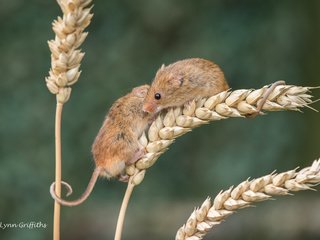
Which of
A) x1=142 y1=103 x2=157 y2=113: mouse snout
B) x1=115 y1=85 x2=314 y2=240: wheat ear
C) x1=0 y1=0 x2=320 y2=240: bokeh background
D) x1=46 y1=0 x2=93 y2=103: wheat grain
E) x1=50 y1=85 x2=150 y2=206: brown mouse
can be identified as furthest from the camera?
x1=0 y1=0 x2=320 y2=240: bokeh background

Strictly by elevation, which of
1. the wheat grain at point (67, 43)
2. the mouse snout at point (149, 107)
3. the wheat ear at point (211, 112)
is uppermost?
the mouse snout at point (149, 107)

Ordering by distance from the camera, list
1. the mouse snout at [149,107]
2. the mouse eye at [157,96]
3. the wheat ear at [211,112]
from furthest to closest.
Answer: the mouse eye at [157,96]
the mouse snout at [149,107]
the wheat ear at [211,112]

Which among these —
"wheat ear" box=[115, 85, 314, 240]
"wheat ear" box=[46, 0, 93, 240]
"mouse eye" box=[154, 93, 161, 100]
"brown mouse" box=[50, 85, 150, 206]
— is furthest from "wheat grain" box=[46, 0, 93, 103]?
"mouse eye" box=[154, 93, 161, 100]

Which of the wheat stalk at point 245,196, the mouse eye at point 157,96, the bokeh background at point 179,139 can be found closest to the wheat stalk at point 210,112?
the wheat stalk at point 245,196

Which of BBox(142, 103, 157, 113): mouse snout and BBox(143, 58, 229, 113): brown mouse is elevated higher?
BBox(143, 58, 229, 113): brown mouse

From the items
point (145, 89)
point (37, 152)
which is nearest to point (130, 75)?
point (37, 152)

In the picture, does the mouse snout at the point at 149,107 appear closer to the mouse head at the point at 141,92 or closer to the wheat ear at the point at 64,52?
the mouse head at the point at 141,92

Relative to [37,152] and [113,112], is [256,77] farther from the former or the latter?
[113,112]

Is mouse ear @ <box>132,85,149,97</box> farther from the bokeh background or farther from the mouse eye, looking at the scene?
the bokeh background
